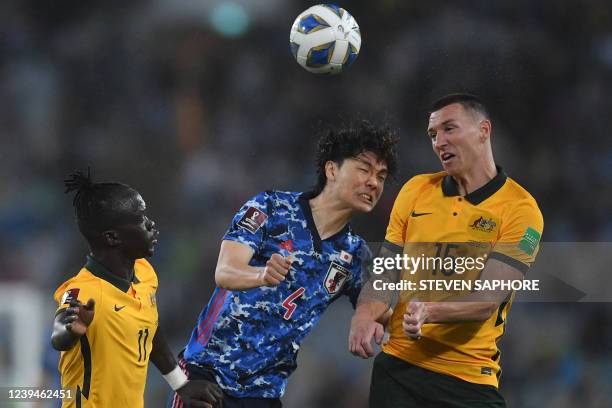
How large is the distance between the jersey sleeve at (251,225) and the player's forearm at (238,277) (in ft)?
0.53

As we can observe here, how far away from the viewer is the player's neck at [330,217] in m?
4.10

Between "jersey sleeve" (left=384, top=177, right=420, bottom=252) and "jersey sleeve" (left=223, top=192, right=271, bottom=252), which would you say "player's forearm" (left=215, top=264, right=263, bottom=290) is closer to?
"jersey sleeve" (left=223, top=192, right=271, bottom=252)

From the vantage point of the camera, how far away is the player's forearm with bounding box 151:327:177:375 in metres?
3.88

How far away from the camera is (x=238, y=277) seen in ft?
12.4

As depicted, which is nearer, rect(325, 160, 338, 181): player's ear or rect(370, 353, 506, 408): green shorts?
rect(370, 353, 506, 408): green shorts

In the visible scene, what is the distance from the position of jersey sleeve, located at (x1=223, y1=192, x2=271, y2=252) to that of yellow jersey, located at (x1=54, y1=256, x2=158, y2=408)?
21.3 inches

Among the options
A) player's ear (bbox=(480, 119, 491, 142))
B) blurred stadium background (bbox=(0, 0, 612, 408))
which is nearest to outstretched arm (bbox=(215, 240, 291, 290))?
player's ear (bbox=(480, 119, 491, 142))

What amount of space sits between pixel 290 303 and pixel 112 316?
2.71 feet

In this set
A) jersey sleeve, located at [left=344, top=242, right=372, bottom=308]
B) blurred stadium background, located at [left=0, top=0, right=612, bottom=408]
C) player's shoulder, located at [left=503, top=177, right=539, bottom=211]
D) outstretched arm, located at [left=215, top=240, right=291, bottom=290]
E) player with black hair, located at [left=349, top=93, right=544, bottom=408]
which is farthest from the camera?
blurred stadium background, located at [left=0, top=0, right=612, bottom=408]

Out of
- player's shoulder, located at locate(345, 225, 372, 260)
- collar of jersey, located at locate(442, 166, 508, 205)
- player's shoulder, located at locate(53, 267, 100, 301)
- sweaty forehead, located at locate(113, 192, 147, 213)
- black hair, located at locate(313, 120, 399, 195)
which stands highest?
black hair, located at locate(313, 120, 399, 195)

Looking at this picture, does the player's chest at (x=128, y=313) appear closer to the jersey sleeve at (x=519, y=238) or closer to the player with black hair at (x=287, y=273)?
the player with black hair at (x=287, y=273)

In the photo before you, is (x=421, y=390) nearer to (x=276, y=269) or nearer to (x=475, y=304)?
(x=475, y=304)

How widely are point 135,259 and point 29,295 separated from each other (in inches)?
134

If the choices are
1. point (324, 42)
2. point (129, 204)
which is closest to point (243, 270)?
point (129, 204)
